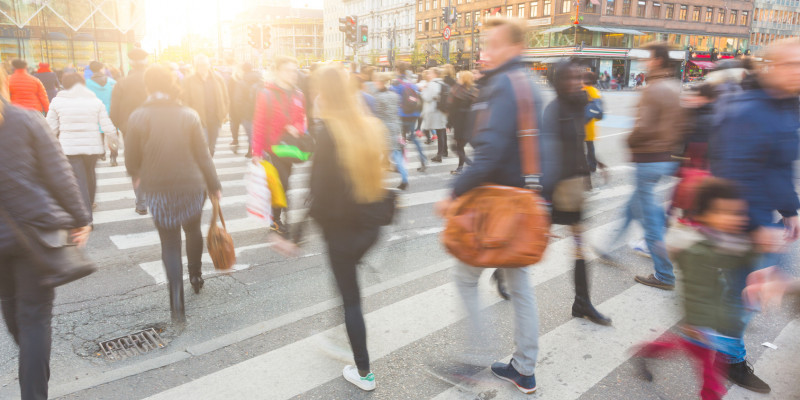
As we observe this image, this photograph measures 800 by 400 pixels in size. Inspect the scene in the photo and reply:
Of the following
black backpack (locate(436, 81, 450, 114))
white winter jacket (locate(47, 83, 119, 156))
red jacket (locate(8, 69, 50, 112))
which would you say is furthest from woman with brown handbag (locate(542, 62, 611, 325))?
red jacket (locate(8, 69, 50, 112))

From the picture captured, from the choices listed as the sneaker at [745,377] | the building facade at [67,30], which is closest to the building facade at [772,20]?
the building facade at [67,30]

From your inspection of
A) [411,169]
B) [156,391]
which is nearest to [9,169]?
[156,391]

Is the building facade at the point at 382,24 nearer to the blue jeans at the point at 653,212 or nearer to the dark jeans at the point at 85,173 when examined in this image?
the dark jeans at the point at 85,173

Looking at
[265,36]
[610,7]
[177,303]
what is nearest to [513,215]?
[177,303]

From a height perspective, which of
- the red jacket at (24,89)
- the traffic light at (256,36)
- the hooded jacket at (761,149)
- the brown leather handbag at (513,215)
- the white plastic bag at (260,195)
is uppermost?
the traffic light at (256,36)

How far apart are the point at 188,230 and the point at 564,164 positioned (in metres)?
2.98

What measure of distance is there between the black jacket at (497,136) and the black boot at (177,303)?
2.48 metres

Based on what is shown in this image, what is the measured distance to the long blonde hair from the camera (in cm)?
279

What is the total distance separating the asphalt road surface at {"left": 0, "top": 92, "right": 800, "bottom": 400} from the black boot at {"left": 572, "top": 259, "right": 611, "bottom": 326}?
0.06m

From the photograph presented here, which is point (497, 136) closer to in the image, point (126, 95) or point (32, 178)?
point (32, 178)

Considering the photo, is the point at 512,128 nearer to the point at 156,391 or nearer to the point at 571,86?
the point at 571,86

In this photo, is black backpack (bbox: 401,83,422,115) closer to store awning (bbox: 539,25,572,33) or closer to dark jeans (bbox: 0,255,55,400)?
dark jeans (bbox: 0,255,55,400)

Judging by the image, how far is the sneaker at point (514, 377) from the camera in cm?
304

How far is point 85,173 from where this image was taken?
6.53 m
